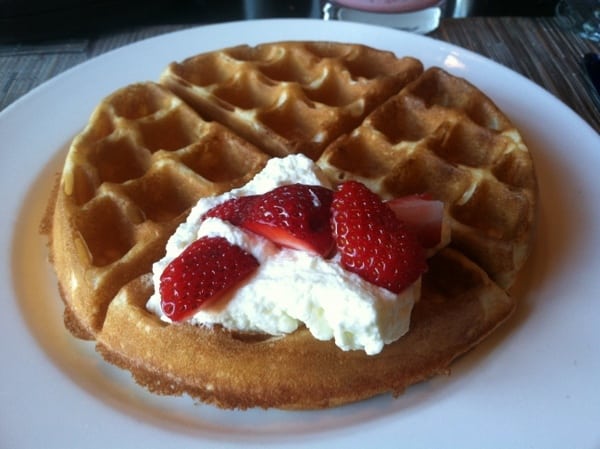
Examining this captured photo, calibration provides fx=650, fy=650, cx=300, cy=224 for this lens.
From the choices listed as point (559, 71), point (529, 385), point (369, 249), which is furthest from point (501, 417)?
point (559, 71)

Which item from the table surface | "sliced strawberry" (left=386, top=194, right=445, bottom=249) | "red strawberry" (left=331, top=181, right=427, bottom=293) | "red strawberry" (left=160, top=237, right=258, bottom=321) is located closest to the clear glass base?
the table surface

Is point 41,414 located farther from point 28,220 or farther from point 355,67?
point 355,67

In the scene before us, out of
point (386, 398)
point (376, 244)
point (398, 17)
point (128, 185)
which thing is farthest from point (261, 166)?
point (398, 17)

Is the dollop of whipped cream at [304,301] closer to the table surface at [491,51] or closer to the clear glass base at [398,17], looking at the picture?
the table surface at [491,51]

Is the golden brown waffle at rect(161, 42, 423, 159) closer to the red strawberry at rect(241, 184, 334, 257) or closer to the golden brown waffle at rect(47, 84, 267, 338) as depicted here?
the golden brown waffle at rect(47, 84, 267, 338)

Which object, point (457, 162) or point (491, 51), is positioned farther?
point (491, 51)

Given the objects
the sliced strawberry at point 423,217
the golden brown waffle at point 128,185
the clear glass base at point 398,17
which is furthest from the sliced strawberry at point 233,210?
the clear glass base at point 398,17

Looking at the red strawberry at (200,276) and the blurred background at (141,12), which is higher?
the red strawberry at (200,276)

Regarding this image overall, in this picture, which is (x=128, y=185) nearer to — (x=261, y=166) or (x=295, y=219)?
(x=261, y=166)
